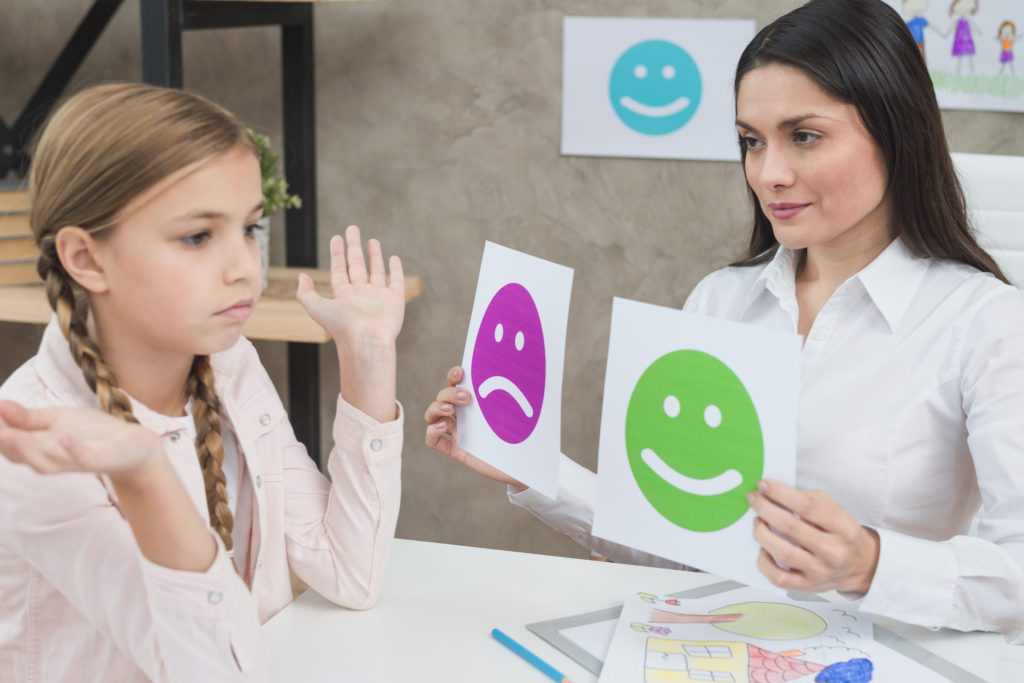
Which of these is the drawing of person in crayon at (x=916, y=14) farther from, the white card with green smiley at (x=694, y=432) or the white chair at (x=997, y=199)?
the white card with green smiley at (x=694, y=432)

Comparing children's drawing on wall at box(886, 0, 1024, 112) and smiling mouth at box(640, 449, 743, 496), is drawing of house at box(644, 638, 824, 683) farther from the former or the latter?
children's drawing on wall at box(886, 0, 1024, 112)

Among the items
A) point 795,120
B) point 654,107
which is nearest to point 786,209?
point 795,120

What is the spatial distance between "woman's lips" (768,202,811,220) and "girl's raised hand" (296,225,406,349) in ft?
1.54

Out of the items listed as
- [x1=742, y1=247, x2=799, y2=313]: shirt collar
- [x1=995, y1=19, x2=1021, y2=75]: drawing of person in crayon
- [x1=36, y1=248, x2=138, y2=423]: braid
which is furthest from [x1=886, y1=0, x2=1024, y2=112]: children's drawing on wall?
[x1=36, y1=248, x2=138, y2=423]: braid

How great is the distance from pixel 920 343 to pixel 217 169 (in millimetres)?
857

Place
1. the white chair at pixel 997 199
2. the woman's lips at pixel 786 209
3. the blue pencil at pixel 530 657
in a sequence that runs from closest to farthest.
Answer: the blue pencil at pixel 530 657
the woman's lips at pixel 786 209
the white chair at pixel 997 199

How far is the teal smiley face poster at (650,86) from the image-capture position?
224cm

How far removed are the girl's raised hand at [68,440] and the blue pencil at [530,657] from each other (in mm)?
416

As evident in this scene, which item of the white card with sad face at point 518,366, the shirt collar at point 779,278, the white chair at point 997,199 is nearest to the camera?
the white card with sad face at point 518,366

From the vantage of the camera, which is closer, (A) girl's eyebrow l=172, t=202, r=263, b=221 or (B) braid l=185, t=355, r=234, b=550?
(A) girl's eyebrow l=172, t=202, r=263, b=221

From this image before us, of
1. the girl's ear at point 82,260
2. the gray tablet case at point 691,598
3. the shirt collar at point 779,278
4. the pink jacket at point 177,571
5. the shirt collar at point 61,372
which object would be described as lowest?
the gray tablet case at point 691,598

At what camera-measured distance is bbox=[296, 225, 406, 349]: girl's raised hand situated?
47.1 inches

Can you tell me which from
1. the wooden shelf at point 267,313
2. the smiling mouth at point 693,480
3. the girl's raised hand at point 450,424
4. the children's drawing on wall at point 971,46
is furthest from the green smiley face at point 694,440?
the children's drawing on wall at point 971,46

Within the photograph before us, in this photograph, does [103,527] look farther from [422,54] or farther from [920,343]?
[422,54]
